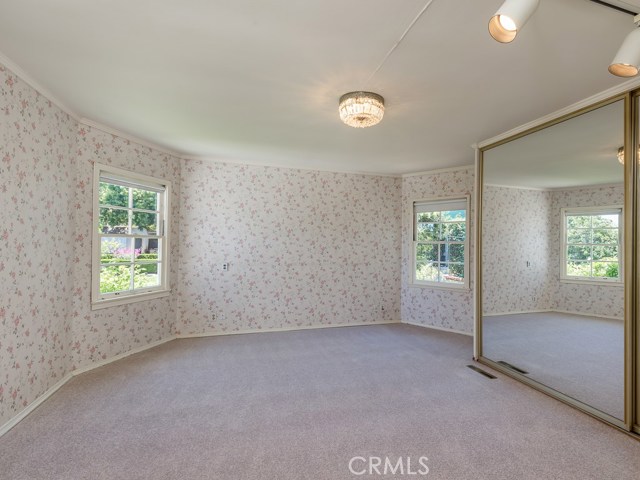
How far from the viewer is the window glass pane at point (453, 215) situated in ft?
15.1

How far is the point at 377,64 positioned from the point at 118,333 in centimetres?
376

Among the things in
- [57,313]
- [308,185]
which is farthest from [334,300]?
[57,313]

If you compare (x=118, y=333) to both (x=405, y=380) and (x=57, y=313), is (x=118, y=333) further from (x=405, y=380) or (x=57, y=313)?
(x=405, y=380)

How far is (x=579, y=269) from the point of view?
263 cm

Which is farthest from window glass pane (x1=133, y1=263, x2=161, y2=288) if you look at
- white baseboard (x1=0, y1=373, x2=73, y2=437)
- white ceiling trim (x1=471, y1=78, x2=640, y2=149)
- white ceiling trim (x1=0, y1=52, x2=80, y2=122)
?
white ceiling trim (x1=471, y1=78, x2=640, y2=149)

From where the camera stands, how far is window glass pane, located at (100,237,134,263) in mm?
3282

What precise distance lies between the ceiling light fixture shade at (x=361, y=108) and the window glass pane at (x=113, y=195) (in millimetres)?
2775

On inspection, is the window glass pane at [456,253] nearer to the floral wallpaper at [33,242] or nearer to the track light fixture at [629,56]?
the track light fixture at [629,56]

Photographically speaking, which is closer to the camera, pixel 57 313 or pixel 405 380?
pixel 57 313

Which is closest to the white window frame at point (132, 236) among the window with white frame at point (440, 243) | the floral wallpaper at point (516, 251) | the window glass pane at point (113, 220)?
the window glass pane at point (113, 220)

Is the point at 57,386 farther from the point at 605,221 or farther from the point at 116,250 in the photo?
the point at 605,221

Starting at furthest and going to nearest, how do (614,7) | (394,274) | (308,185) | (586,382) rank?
(394,274)
(308,185)
(586,382)
(614,7)

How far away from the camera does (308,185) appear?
4738 mm

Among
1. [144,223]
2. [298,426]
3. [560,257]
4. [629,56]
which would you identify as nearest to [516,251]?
[560,257]
